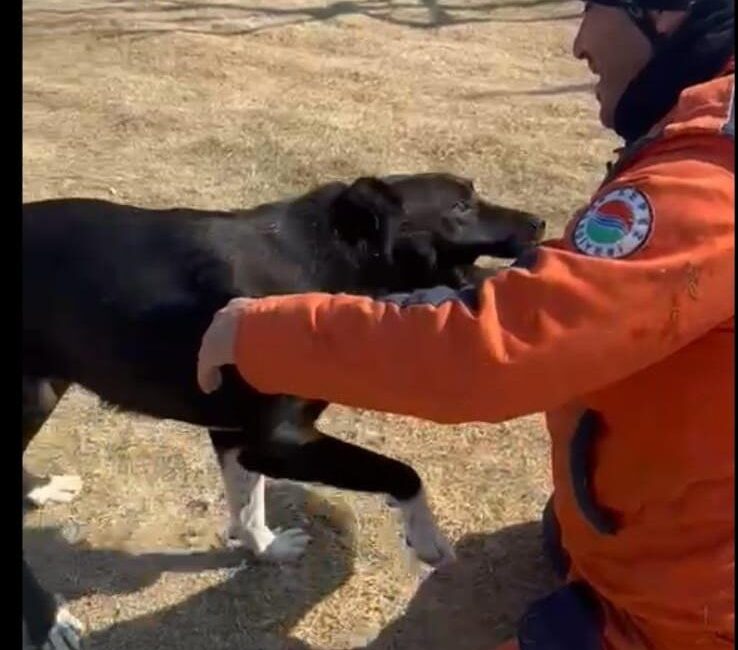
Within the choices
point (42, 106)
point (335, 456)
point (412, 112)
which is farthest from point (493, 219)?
point (42, 106)

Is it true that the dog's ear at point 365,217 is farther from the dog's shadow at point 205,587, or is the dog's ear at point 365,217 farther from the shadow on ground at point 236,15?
the shadow on ground at point 236,15

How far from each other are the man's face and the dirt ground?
0.74 m

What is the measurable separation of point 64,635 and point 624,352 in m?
1.78

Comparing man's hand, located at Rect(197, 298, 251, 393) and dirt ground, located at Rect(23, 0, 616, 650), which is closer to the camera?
man's hand, located at Rect(197, 298, 251, 393)

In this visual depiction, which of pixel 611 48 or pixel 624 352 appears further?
pixel 611 48

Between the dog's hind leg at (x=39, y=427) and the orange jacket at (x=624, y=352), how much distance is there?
127 centimetres

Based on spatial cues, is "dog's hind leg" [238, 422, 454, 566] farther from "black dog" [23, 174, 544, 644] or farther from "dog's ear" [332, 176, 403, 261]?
"dog's ear" [332, 176, 403, 261]

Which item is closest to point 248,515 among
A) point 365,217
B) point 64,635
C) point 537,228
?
point 64,635

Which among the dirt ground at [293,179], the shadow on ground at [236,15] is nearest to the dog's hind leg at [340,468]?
the dirt ground at [293,179]

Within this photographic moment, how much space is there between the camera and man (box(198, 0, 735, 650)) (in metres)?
2.19

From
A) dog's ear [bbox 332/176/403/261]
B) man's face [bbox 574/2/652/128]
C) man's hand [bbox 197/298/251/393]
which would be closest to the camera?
man's hand [bbox 197/298/251/393]

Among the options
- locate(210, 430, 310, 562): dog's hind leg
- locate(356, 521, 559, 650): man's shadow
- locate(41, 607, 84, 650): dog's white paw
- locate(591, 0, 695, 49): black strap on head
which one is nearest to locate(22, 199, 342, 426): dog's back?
locate(210, 430, 310, 562): dog's hind leg

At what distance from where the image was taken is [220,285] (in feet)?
10.7

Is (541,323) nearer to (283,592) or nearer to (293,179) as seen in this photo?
(283,592)
